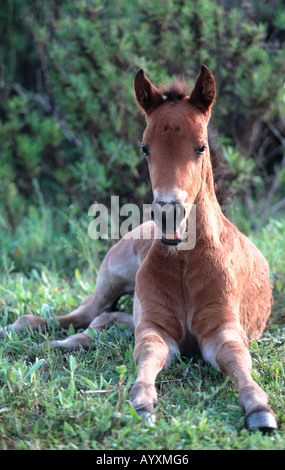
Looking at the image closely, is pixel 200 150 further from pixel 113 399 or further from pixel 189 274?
pixel 113 399

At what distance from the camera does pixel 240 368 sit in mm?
3361

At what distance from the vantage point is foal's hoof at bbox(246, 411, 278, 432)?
9.67 feet

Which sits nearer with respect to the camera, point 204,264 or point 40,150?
point 204,264

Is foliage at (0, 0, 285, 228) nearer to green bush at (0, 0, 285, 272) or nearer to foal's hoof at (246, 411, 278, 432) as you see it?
green bush at (0, 0, 285, 272)

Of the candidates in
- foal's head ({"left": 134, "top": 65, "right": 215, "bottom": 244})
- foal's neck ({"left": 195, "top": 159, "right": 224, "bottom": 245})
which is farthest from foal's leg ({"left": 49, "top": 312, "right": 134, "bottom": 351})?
foal's head ({"left": 134, "top": 65, "right": 215, "bottom": 244})

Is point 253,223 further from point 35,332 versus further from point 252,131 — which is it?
point 35,332

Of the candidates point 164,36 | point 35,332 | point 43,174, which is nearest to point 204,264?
point 35,332

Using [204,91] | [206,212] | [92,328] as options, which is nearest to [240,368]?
[206,212]

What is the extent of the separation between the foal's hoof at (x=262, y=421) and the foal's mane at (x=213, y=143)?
2.10 metres

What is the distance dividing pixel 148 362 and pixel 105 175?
13.7 feet

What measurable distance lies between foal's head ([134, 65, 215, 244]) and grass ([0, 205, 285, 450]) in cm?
94

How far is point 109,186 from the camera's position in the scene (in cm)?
724

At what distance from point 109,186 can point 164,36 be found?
195 cm

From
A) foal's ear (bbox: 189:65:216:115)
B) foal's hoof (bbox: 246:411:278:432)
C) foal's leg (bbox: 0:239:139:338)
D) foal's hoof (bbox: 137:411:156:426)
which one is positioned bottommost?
foal's hoof (bbox: 246:411:278:432)
